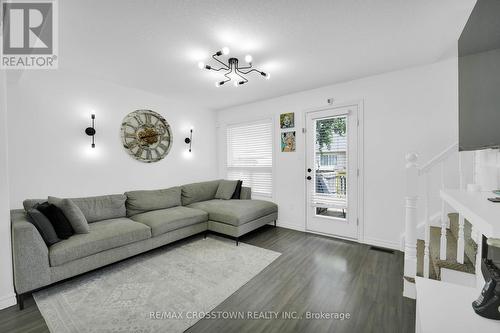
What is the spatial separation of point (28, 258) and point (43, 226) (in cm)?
29

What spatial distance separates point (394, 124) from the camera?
2.97 m

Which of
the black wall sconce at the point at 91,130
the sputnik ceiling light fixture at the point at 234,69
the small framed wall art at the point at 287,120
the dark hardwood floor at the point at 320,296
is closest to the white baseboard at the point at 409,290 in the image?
the dark hardwood floor at the point at 320,296

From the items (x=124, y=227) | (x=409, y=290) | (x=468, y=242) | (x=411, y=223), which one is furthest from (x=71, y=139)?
(x=468, y=242)

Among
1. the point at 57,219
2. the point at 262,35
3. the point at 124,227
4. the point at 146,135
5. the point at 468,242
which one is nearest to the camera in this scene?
the point at 468,242

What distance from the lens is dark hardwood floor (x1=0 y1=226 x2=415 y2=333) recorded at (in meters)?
1.65

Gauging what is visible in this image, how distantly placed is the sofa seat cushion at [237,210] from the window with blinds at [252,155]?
521 millimetres

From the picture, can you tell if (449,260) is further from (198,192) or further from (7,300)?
(7,300)

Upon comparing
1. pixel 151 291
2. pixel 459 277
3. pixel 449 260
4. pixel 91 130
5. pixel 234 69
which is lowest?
pixel 151 291

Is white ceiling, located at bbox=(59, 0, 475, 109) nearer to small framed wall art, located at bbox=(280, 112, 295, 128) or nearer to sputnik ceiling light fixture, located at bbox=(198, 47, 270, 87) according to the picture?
sputnik ceiling light fixture, located at bbox=(198, 47, 270, 87)

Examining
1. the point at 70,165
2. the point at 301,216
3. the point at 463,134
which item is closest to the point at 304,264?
the point at 301,216

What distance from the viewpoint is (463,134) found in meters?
1.42

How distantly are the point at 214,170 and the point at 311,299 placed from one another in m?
3.65

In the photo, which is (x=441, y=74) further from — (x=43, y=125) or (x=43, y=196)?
(x=43, y=196)

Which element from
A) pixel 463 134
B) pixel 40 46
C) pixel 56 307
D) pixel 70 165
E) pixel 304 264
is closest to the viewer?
pixel 463 134
